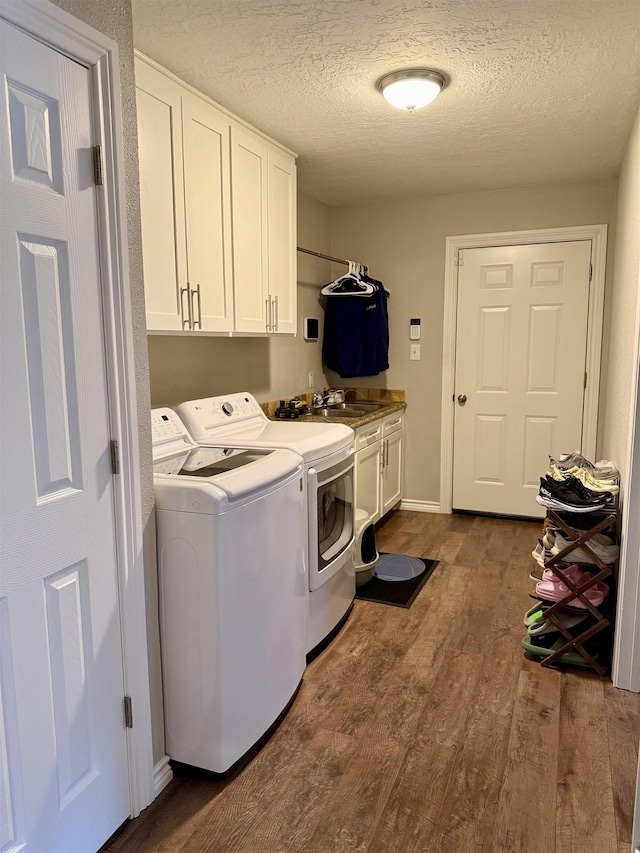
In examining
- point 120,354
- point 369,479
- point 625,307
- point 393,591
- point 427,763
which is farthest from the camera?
point 369,479

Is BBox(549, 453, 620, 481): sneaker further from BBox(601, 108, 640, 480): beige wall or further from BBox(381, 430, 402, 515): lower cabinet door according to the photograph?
BBox(381, 430, 402, 515): lower cabinet door

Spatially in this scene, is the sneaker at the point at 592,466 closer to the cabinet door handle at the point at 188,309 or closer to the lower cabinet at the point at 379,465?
the lower cabinet at the point at 379,465

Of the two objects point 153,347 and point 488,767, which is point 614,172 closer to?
point 153,347

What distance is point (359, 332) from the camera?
14.2 ft

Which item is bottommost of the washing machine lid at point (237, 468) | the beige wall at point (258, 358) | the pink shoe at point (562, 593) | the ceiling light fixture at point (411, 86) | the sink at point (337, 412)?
the pink shoe at point (562, 593)

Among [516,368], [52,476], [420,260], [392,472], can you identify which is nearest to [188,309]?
[52,476]

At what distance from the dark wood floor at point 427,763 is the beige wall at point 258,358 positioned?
1445 millimetres

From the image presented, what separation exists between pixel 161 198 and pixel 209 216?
0.34m

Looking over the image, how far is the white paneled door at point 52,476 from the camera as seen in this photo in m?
1.29

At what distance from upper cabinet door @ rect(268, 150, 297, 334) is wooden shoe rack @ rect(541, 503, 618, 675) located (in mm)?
1739

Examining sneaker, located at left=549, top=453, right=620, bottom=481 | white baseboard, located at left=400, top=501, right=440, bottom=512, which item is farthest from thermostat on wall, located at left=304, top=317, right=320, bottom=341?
sneaker, located at left=549, top=453, right=620, bottom=481

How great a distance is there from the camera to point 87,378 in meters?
1.49

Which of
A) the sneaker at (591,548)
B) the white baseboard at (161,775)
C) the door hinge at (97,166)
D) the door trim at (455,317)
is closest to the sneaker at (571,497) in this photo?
the sneaker at (591,548)

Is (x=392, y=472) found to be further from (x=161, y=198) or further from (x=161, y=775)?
(x=161, y=775)
